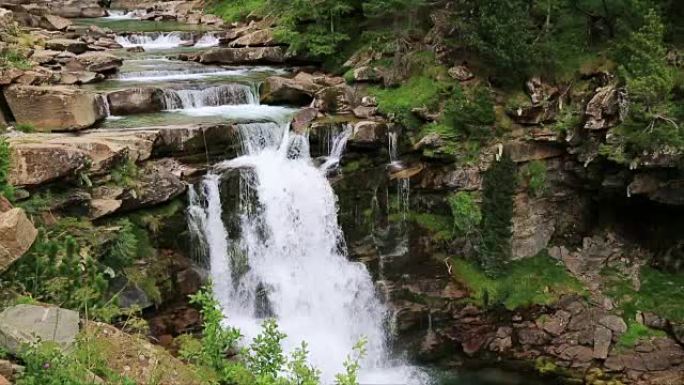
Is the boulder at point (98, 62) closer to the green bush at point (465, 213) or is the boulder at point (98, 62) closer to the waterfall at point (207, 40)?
the waterfall at point (207, 40)

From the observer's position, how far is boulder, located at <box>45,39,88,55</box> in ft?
80.5

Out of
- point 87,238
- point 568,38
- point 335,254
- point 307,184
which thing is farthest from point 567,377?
point 87,238

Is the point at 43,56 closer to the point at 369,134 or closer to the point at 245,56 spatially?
the point at 245,56

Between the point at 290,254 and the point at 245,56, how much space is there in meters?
11.7

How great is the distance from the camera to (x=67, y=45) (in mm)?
24891

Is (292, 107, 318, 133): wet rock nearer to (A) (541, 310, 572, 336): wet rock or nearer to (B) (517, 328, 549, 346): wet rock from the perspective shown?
(B) (517, 328, 549, 346): wet rock

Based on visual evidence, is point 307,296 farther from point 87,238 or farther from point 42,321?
point 42,321

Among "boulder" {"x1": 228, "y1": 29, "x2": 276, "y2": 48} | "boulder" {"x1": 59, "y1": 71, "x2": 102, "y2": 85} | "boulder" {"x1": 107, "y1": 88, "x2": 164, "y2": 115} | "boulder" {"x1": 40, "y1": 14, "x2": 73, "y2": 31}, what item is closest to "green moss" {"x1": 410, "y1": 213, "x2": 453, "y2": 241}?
"boulder" {"x1": 107, "y1": 88, "x2": 164, "y2": 115}

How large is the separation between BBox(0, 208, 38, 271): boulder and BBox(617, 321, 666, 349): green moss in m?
15.5

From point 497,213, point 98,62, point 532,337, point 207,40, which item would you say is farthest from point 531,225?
point 207,40

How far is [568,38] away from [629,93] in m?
3.45

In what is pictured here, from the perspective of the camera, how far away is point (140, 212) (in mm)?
15461

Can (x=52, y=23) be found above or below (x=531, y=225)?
above

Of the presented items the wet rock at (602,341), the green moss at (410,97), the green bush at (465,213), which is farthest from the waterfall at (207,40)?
the wet rock at (602,341)
